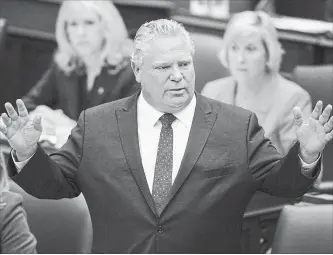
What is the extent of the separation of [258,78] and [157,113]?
4.65 feet

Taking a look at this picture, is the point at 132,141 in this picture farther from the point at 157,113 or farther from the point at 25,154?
the point at 25,154

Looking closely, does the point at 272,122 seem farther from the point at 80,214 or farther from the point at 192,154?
the point at 192,154

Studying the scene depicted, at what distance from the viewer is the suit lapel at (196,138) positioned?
196 cm

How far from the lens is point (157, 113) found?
6.62ft

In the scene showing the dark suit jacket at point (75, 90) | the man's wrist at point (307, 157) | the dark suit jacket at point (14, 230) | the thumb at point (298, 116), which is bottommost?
the dark suit jacket at point (75, 90)

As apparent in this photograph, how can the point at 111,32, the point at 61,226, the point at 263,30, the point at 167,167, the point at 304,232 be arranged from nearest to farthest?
1. the point at 167,167
2. the point at 304,232
3. the point at 61,226
4. the point at 263,30
5. the point at 111,32

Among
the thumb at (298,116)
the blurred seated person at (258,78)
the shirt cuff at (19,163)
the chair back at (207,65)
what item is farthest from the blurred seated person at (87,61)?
the thumb at (298,116)

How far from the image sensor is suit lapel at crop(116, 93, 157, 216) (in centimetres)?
196

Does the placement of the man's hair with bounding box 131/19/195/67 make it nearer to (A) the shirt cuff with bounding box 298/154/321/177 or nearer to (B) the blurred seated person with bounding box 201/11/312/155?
(A) the shirt cuff with bounding box 298/154/321/177

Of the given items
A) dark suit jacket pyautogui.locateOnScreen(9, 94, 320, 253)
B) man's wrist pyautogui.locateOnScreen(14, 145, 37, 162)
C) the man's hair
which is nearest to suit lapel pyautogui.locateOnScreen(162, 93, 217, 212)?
dark suit jacket pyautogui.locateOnScreen(9, 94, 320, 253)

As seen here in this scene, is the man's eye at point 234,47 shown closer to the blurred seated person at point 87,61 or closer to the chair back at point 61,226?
the blurred seated person at point 87,61

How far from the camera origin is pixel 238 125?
6.64 ft

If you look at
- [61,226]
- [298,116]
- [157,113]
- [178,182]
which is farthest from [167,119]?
[61,226]

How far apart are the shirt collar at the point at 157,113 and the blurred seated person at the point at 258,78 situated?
1.24m
